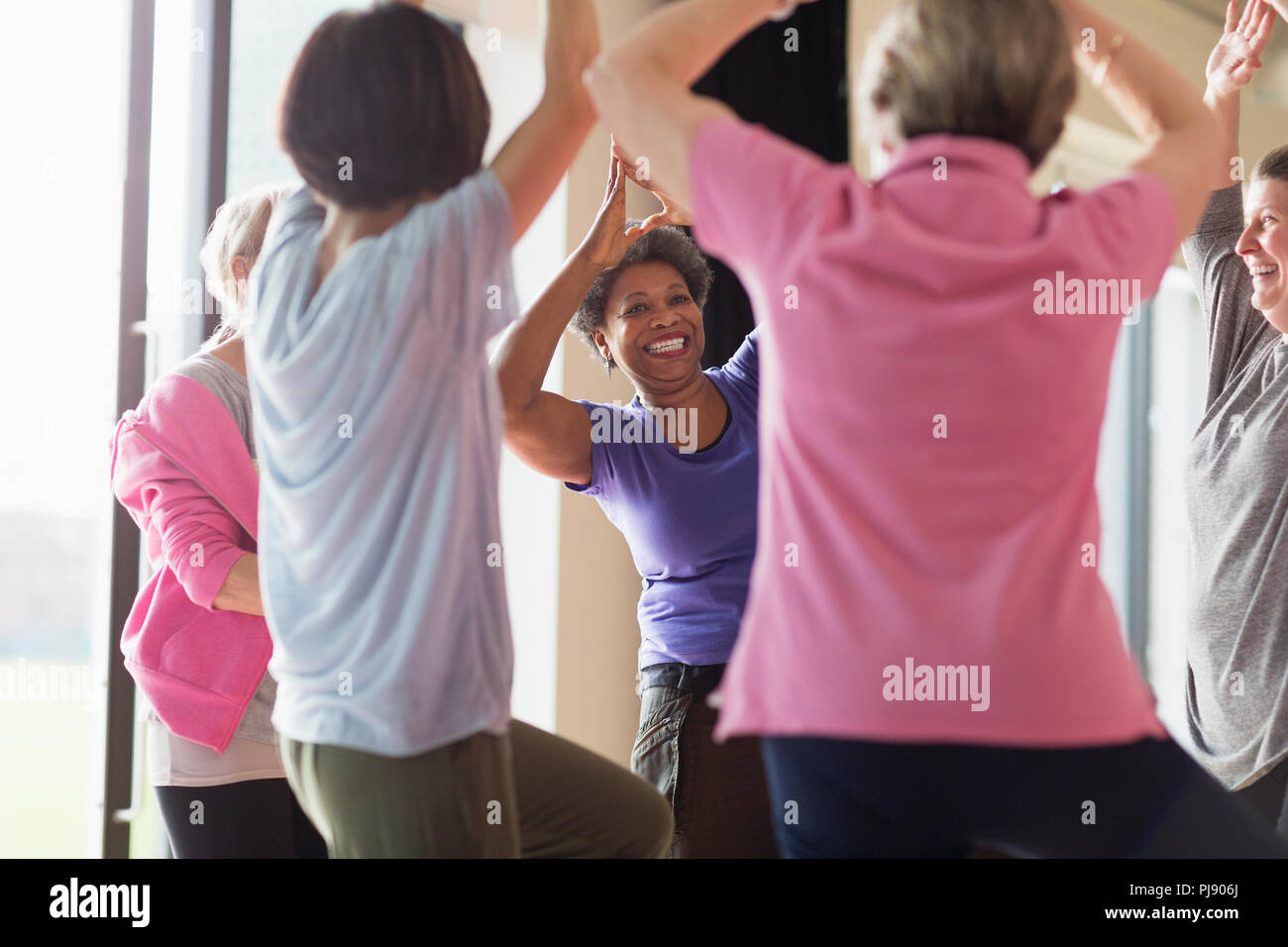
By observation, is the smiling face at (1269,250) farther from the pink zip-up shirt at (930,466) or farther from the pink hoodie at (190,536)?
the pink hoodie at (190,536)

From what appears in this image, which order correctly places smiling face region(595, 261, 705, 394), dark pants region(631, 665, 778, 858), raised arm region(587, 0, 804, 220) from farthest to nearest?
smiling face region(595, 261, 705, 394) < dark pants region(631, 665, 778, 858) < raised arm region(587, 0, 804, 220)

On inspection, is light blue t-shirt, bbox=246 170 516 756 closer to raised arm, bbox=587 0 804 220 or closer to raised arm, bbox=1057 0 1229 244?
raised arm, bbox=587 0 804 220

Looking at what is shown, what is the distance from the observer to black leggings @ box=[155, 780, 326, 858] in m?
1.92

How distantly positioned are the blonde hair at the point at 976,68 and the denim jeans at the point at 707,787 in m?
1.20

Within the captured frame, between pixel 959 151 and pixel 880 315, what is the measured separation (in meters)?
0.18

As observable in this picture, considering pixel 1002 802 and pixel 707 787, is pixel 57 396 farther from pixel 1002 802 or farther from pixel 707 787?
pixel 1002 802

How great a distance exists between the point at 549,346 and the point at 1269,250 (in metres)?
1.29

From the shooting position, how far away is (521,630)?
3.51m

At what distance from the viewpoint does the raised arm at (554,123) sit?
134cm

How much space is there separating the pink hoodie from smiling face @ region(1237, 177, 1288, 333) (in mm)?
1799

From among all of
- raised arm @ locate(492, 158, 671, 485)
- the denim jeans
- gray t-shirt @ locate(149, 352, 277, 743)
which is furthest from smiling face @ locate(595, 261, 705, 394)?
gray t-shirt @ locate(149, 352, 277, 743)

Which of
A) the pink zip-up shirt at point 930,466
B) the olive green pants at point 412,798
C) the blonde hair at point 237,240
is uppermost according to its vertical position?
the blonde hair at point 237,240

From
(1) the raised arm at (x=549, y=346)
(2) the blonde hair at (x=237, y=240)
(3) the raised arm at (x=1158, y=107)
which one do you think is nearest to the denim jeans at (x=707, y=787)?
(1) the raised arm at (x=549, y=346)

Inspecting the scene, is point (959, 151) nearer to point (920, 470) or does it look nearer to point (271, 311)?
point (920, 470)
